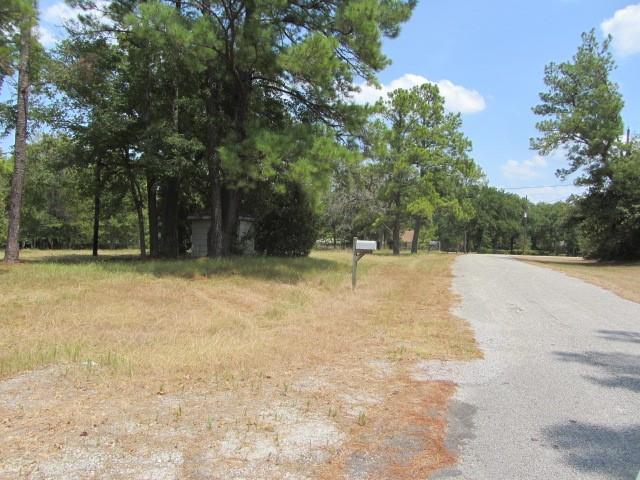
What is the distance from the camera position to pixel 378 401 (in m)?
5.05

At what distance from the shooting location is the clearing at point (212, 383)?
3.64 meters

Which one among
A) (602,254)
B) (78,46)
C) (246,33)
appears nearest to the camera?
(246,33)

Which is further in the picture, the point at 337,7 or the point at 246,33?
the point at 337,7

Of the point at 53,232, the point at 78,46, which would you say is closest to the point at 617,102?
the point at 78,46

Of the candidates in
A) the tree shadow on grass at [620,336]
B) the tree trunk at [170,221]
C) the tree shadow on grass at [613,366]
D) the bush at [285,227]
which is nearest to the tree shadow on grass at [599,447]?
the tree shadow on grass at [613,366]

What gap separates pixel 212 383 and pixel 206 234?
65.1 feet

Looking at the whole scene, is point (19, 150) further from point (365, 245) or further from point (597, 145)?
point (597, 145)

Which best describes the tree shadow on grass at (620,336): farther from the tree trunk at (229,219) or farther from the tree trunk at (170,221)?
the tree trunk at (170,221)

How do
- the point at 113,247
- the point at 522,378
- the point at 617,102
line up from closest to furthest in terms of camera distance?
the point at 522,378
the point at 617,102
the point at 113,247

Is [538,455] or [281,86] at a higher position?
[281,86]

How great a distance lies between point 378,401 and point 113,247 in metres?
56.9

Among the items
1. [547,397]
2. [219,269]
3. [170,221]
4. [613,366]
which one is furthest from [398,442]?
[170,221]

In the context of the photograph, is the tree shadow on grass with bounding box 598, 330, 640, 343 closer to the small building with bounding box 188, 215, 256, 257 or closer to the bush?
the bush

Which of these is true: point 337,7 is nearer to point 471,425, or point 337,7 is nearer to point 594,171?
point 471,425
